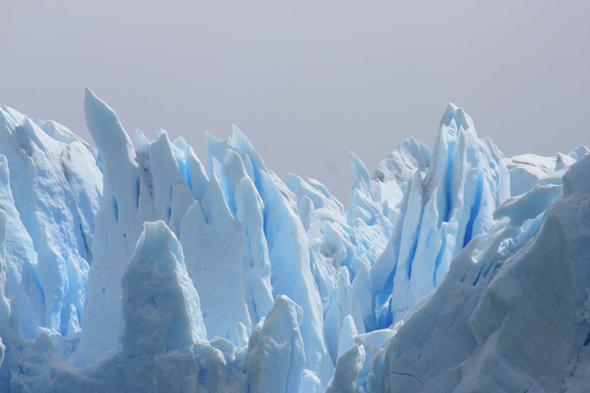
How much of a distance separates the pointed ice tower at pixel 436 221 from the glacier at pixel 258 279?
3 centimetres

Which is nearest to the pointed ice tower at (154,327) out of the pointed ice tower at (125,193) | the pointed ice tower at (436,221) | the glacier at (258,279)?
the glacier at (258,279)

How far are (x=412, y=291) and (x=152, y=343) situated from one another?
346 centimetres

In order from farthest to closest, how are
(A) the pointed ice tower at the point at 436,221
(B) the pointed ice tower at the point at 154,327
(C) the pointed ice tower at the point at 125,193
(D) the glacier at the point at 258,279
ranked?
(A) the pointed ice tower at the point at 436,221, (C) the pointed ice tower at the point at 125,193, (B) the pointed ice tower at the point at 154,327, (D) the glacier at the point at 258,279

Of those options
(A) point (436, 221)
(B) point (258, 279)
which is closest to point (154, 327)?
(B) point (258, 279)

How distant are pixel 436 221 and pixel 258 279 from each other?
2418 mm

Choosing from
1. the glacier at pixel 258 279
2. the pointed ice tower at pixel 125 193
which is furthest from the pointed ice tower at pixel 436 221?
the pointed ice tower at pixel 125 193

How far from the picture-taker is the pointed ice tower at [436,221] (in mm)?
6387

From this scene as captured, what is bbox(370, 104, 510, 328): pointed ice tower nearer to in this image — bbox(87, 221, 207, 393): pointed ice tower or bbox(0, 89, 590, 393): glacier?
bbox(0, 89, 590, 393): glacier

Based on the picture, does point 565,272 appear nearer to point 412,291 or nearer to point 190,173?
point 412,291

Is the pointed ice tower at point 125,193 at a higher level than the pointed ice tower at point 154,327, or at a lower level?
higher

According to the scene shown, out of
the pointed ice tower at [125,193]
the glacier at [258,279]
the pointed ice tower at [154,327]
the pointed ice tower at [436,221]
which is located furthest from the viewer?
the pointed ice tower at [436,221]

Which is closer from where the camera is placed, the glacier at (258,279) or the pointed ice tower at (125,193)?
the glacier at (258,279)

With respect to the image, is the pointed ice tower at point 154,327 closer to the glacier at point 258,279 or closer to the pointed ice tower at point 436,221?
the glacier at point 258,279

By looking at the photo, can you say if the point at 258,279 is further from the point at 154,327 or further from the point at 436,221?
the point at 436,221
